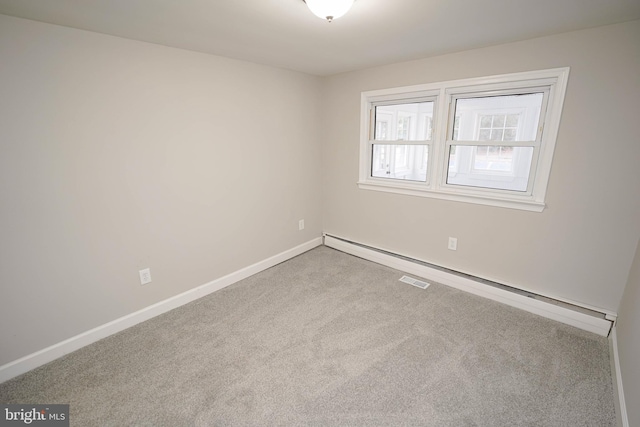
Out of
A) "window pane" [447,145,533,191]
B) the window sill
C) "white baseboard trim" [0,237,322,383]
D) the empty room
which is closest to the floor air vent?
the empty room

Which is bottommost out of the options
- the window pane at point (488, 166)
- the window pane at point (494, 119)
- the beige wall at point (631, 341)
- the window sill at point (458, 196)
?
the beige wall at point (631, 341)

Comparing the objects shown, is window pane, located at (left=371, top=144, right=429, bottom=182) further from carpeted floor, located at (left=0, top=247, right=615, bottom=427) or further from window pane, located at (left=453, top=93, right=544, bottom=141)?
carpeted floor, located at (left=0, top=247, right=615, bottom=427)

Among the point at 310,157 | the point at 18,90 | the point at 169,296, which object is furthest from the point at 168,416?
the point at 310,157

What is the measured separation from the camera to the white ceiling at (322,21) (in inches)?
60.1

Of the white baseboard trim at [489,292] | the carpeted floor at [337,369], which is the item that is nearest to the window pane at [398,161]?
the white baseboard trim at [489,292]

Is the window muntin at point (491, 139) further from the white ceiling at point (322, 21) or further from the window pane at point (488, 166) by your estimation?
the white ceiling at point (322, 21)

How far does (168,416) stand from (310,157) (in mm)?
2817

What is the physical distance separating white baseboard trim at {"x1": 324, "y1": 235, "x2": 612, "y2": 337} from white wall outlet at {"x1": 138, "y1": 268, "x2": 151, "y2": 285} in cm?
221

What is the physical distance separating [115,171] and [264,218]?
1.47 metres

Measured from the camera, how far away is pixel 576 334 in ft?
7.11

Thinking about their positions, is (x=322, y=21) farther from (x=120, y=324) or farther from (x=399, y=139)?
(x=120, y=324)

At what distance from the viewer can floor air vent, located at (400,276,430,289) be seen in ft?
9.46

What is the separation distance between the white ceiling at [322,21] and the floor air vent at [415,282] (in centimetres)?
216

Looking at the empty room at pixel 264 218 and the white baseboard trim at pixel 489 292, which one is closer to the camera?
the empty room at pixel 264 218
